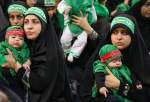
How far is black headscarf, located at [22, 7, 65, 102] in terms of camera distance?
494 cm

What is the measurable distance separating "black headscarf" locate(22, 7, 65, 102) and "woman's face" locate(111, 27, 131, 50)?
1.73 feet

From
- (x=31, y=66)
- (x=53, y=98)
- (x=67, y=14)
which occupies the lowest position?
(x=53, y=98)

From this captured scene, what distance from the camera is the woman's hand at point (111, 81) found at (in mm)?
4781

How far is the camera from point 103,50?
4859 mm

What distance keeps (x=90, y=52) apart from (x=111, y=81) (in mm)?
1034

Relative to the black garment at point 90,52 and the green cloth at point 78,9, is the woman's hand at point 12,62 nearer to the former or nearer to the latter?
the black garment at point 90,52

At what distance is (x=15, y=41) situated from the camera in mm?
4965

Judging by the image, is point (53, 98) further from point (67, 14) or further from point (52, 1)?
point (52, 1)

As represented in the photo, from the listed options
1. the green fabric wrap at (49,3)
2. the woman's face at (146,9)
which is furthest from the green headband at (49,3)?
the woman's face at (146,9)

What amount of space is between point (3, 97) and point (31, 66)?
196 centimetres

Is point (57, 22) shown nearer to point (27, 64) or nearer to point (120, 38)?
point (27, 64)

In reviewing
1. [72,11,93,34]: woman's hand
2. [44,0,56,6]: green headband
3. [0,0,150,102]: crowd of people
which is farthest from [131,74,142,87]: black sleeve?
[44,0,56,6]: green headband

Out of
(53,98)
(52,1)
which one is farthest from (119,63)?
(52,1)

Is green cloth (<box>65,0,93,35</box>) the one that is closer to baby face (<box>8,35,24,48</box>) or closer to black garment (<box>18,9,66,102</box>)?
black garment (<box>18,9,66,102</box>)
